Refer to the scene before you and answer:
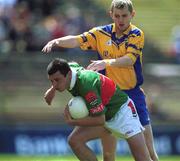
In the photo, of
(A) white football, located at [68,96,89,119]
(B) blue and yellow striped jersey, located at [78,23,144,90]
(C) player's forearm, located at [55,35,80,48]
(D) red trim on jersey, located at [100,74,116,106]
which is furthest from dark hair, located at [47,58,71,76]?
(C) player's forearm, located at [55,35,80,48]

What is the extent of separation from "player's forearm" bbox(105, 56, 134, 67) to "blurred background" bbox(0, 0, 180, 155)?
25.9ft

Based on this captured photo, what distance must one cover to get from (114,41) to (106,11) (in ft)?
36.5

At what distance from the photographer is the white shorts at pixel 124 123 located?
9547mm

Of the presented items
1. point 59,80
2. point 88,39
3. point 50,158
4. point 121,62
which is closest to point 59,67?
point 59,80

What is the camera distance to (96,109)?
9156mm

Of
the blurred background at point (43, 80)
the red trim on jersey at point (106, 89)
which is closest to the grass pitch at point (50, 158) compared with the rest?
the blurred background at point (43, 80)

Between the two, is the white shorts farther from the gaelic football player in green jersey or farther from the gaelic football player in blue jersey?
the gaelic football player in blue jersey

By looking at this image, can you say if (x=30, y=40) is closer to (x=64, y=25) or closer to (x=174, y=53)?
(x=64, y=25)

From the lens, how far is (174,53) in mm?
20547

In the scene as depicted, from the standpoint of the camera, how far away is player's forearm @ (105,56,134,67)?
9492 mm

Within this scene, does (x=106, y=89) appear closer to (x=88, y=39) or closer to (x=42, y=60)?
(x=88, y=39)

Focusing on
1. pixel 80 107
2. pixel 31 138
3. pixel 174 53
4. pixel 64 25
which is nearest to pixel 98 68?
pixel 80 107

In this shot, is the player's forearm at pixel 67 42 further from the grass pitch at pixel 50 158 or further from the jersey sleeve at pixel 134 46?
the grass pitch at pixel 50 158

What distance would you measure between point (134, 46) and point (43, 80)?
896 centimetres
